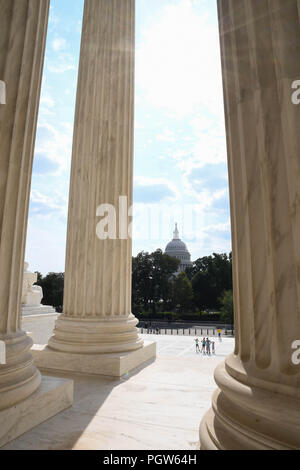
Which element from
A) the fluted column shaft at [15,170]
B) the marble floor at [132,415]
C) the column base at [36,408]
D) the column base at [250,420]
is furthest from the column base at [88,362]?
the column base at [250,420]

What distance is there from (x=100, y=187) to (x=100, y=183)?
25.9 inches

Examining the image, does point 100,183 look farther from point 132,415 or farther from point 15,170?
point 132,415

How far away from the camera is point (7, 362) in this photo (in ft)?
71.2

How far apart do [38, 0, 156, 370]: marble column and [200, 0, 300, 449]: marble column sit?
28.6m

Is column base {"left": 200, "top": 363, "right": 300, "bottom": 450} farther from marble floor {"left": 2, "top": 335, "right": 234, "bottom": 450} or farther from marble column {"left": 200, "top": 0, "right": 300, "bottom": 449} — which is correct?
marble floor {"left": 2, "top": 335, "right": 234, "bottom": 450}

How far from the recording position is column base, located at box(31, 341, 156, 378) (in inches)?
1545

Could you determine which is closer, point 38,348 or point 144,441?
point 144,441

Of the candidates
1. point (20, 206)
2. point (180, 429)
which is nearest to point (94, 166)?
point (20, 206)

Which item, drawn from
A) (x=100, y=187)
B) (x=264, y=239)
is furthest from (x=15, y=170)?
(x=100, y=187)

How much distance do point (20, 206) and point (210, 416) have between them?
820 inches

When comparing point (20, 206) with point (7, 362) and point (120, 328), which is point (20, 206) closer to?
point (7, 362)

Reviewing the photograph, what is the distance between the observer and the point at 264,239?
52.4 ft

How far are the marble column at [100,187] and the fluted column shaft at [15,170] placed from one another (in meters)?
18.1

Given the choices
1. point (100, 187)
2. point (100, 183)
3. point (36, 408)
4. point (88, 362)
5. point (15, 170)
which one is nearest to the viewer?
point (36, 408)
